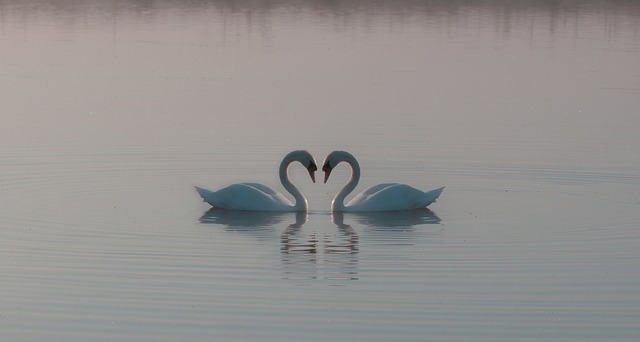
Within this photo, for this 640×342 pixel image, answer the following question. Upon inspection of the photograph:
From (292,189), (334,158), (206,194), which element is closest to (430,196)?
(334,158)

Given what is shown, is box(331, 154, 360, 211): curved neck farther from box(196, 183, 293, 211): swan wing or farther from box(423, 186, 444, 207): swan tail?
box(423, 186, 444, 207): swan tail

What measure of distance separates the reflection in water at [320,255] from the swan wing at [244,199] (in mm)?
702

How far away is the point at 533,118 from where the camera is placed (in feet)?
65.1

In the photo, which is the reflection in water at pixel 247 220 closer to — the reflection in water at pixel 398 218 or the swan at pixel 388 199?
the swan at pixel 388 199

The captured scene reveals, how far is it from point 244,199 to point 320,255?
2064mm

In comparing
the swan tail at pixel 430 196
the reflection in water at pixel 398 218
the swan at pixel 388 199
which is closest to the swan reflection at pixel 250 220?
the swan at pixel 388 199

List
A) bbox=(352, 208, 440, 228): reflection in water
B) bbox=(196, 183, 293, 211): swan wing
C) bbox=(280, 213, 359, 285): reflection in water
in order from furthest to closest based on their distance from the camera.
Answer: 1. bbox=(196, 183, 293, 211): swan wing
2. bbox=(352, 208, 440, 228): reflection in water
3. bbox=(280, 213, 359, 285): reflection in water

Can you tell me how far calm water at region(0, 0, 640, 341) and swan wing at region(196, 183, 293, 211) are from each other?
0.47 feet

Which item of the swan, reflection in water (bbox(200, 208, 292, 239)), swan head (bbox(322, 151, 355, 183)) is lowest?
reflection in water (bbox(200, 208, 292, 239))

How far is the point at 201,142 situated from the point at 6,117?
3534 mm

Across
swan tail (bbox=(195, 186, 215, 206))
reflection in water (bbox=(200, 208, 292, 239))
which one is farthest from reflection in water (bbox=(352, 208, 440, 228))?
swan tail (bbox=(195, 186, 215, 206))

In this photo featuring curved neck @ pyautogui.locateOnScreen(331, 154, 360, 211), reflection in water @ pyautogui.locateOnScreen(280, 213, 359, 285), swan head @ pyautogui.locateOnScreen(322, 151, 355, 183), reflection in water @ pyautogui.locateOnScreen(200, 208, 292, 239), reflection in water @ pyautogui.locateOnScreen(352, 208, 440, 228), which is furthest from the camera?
swan head @ pyautogui.locateOnScreen(322, 151, 355, 183)

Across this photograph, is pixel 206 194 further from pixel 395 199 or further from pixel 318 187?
pixel 318 187

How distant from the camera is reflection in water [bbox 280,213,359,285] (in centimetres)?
1092
